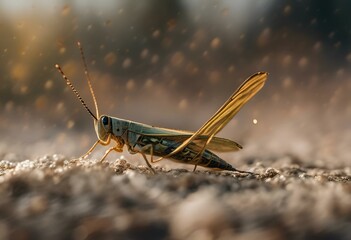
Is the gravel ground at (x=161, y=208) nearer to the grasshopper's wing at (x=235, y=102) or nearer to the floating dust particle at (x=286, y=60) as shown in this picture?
the grasshopper's wing at (x=235, y=102)

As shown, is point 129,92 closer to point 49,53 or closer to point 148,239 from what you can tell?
point 49,53

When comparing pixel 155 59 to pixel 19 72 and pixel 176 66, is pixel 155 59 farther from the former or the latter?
pixel 19 72

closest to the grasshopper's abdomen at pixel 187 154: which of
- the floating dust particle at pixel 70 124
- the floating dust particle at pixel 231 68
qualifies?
the floating dust particle at pixel 70 124

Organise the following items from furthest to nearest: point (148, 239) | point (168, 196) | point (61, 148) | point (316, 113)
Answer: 1. point (316, 113)
2. point (61, 148)
3. point (168, 196)
4. point (148, 239)

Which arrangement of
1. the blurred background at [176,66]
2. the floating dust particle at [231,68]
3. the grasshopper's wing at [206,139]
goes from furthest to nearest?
1. the floating dust particle at [231,68]
2. the blurred background at [176,66]
3. the grasshopper's wing at [206,139]

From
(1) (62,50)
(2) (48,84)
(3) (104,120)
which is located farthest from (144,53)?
(3) (104,120)

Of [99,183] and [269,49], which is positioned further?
[269,49]

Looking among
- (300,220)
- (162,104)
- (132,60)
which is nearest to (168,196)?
(300,220)
